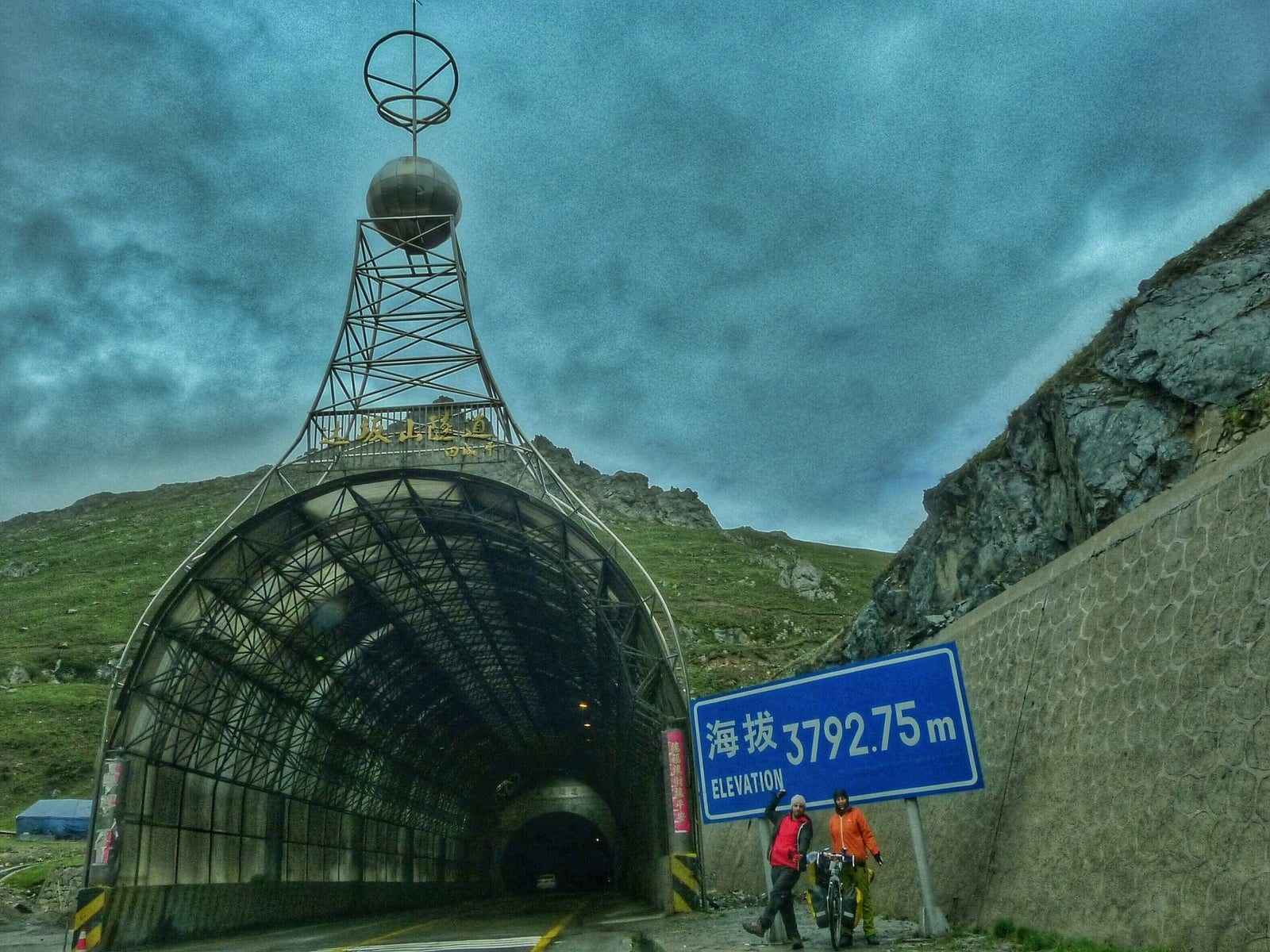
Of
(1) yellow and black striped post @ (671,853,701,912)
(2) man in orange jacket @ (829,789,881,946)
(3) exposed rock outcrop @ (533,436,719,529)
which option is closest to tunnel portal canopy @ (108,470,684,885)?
(1) yellow and black striped post @ (671,853,701,912)

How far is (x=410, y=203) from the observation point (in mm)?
25391

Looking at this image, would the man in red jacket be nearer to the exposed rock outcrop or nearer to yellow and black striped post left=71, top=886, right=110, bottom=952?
yellow and black striped post left=71, top=886, right=110, bottom=952

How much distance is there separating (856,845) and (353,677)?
25580 millimetres

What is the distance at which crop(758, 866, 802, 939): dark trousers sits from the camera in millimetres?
10797

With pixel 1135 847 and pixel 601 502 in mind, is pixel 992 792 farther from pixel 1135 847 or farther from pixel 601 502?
pixel 601 502

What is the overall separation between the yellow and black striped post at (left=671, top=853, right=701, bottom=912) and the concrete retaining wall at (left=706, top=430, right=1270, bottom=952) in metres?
7.84

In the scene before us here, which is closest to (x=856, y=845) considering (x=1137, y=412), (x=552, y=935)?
(x=552, y=935)

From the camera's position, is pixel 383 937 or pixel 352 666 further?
pixel 352 666

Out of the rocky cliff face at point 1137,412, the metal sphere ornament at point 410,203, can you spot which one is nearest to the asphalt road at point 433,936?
the rocky cliff face at point 1137,412

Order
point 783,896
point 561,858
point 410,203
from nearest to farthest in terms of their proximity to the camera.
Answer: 1. point 783,896
2. point 410,203
3. point 561,858

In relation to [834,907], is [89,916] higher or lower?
higher

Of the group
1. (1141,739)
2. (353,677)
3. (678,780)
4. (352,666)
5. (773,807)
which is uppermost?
(352,666)

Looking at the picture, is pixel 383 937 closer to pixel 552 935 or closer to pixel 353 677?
pixel 552 935

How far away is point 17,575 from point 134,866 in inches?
4357
